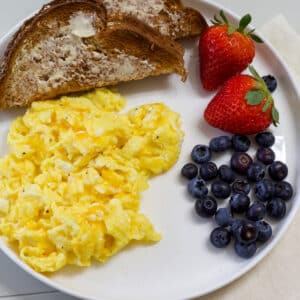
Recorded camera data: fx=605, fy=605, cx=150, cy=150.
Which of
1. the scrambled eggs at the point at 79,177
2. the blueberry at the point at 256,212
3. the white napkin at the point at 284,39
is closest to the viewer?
the scrambled eggs at the point at 79,177

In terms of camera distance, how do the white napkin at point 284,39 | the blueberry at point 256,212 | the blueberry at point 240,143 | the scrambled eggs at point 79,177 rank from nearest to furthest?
the scrambled eggs at point 79,177 → the blueberry at point 256,212 → the blueberry at point 240,143 → the white napkin at point 284,39

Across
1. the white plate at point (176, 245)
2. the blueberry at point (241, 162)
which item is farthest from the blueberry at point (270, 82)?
the blueberry at point (241, 162)

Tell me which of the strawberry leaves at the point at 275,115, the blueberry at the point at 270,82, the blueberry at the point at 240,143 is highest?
the blueberry at the point at 270,82

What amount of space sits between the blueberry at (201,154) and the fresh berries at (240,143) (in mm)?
96

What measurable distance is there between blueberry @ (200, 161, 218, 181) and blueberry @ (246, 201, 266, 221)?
0.55 feet

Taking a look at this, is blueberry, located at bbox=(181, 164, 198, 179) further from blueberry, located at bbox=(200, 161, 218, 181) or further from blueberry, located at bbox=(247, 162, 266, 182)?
blueberry, located at bbox=(247, 162, 266, 182)

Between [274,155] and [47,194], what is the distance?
785 millimetres

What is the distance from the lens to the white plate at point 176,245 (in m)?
1.96

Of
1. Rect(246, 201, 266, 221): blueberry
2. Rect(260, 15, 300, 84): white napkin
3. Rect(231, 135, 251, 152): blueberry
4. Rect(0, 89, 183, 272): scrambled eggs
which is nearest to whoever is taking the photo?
Rect(0, 89, 183, 272): scrambled eggs

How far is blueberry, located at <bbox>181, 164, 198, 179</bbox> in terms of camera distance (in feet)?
6.73

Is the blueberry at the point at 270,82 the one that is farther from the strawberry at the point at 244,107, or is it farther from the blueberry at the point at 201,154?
the blueberry at the point at 201,154

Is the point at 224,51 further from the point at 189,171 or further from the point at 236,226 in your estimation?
the point at 236,226

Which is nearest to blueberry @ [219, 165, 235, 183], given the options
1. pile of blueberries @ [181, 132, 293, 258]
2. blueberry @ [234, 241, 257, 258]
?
pile of blueberries @ [181, 132, 293, 258]

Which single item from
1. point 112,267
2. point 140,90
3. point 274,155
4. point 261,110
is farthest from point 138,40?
point 112,267
